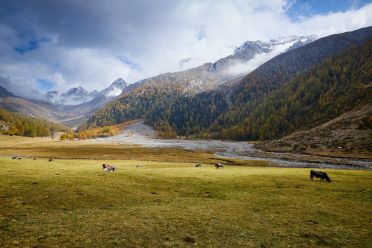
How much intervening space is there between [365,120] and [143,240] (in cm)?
19298

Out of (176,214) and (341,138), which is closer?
(176,214)

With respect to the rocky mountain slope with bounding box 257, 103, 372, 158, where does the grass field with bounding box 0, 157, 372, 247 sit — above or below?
below

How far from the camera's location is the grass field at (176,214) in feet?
56.9

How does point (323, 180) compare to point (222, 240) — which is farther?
point (323, 180)

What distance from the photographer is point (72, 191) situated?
92.1ft

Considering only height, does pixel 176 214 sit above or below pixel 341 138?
below

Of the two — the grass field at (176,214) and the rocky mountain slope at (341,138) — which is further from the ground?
the rocky mountain slope at (341,138)

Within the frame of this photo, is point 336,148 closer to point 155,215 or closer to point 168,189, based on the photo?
point 168,189

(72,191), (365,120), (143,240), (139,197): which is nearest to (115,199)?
(139,197)

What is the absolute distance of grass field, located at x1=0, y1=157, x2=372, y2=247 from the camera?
17.3 meters

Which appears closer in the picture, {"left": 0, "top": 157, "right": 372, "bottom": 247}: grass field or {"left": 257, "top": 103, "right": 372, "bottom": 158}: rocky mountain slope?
{"left": 0, "top": 157, "right": 372, "bottom": 247}: grass field

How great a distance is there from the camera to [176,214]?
23.0m

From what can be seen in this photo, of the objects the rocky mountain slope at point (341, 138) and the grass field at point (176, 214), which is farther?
the rocky mountain slope at point (341, 138)

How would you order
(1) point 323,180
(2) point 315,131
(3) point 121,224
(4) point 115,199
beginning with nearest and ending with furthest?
(3) point 121,224, (4) point 115,199, (1) point 323,180, (2) point 315,131
